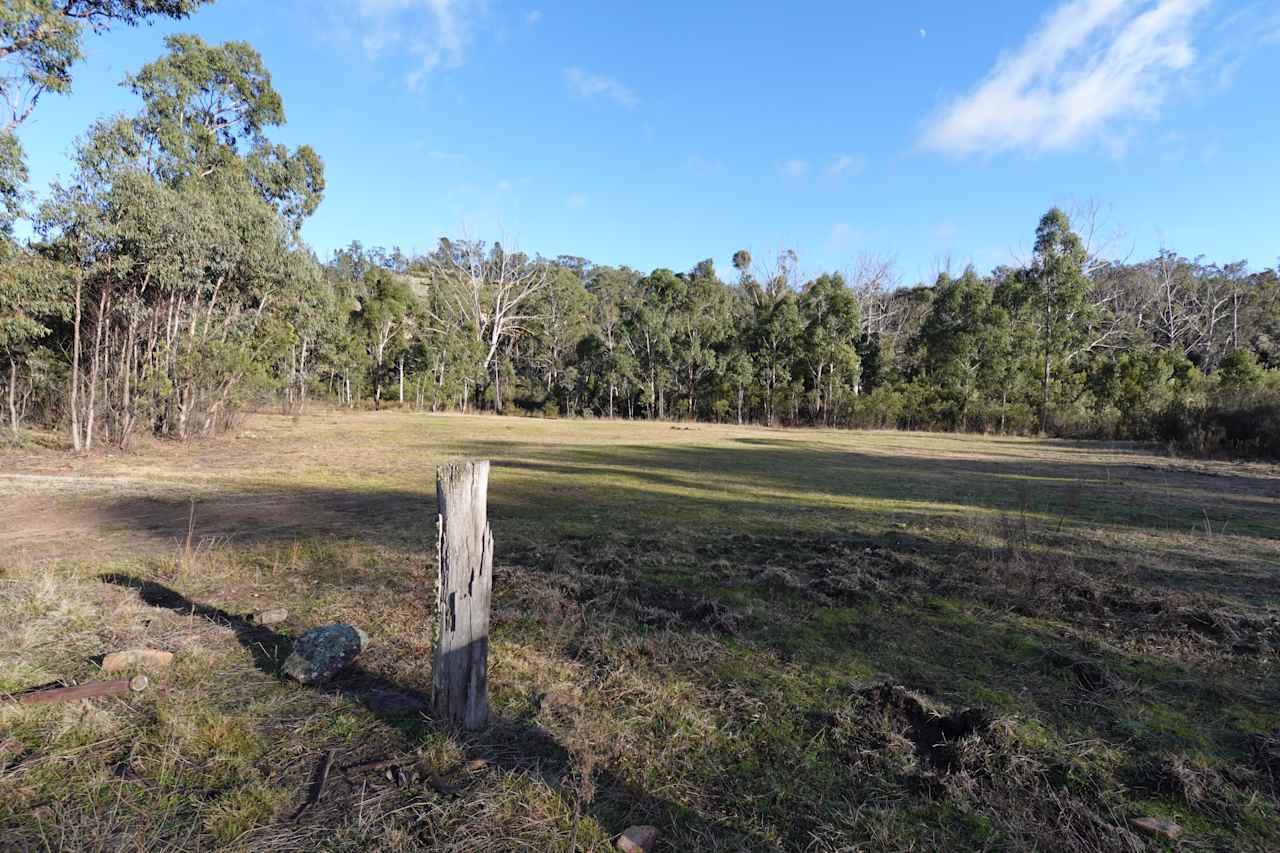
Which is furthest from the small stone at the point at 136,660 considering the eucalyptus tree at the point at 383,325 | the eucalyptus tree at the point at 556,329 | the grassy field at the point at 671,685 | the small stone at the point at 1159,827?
the eucalyptus tree at the point at 556,329

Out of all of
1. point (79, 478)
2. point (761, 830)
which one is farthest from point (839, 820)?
point (79, 478)

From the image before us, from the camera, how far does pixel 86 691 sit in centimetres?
321

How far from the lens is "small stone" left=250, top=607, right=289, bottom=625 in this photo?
434 cm

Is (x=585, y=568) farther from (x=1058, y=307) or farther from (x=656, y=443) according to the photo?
(x=1058, y=307)

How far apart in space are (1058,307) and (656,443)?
80.3ft

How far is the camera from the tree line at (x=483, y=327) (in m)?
13.1

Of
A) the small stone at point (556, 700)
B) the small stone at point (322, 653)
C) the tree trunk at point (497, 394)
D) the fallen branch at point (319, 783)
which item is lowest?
the fallen branch at point (319, 783)

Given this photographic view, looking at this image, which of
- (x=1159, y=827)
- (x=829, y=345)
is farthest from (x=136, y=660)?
(x=829, y=345)

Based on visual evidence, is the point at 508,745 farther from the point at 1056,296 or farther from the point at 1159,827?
the point at 1056,296

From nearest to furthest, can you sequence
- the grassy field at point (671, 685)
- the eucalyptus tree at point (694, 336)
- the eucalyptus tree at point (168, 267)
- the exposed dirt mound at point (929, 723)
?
the grassy field at point (671, 685)
the exposed dirt mound at point (929, 723)
the eucalyptus tree at point (168, 267)
the eucalyptus tree at point (694, 336)

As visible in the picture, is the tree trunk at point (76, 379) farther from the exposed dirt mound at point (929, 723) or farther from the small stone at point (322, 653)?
the exposed dirt mound at point (929, 723)

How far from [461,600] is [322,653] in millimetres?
1274

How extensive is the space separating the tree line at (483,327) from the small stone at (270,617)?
11.4 m

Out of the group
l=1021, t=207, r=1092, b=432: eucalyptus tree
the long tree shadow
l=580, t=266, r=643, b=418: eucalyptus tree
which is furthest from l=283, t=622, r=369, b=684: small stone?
l=580, t=266, r=643, b=418: eucalyptus tree
